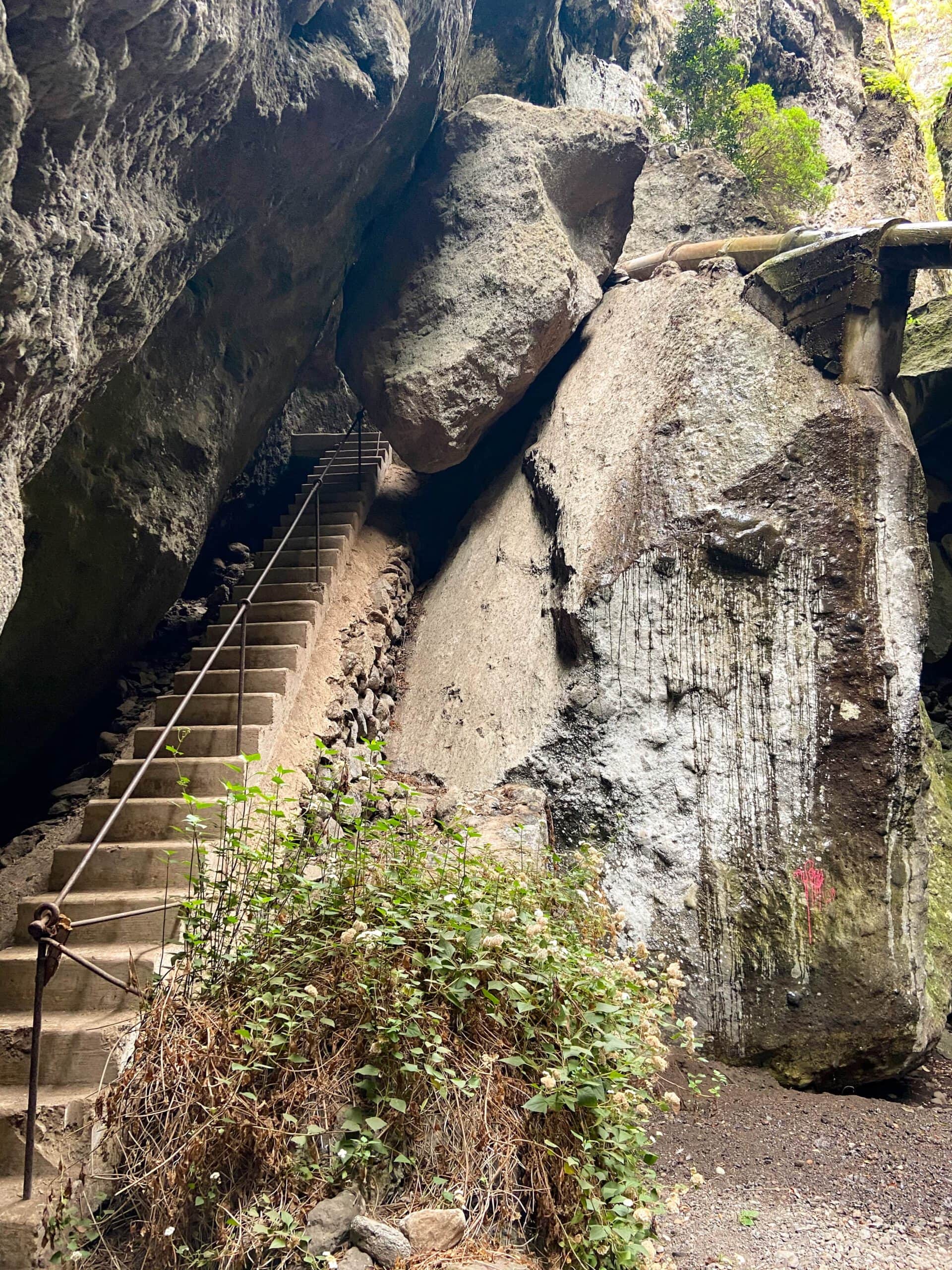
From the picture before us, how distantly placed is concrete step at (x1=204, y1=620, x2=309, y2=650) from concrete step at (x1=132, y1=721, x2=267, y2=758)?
1.05 meters

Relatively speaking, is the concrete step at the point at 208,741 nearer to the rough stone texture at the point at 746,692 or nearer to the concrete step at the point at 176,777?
the concrete step at the point at 176,777

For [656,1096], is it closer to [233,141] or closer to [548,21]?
[233,141]

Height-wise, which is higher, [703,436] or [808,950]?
[703,436]

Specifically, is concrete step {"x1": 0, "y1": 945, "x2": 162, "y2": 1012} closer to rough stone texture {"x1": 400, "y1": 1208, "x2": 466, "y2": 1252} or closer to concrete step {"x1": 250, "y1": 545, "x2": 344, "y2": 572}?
rough stone texture {"x1": 400, "y1": 1208, "x2": 466, "y2": 1252}

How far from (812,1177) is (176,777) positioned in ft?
12.4

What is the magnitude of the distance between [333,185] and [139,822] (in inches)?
202

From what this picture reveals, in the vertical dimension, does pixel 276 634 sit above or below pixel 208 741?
above

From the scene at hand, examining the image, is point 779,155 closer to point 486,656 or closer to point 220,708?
point 486,656

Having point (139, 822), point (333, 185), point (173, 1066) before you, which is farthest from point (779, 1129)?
point (333, 185)

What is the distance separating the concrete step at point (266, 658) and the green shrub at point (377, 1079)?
265 centimetres

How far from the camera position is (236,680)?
6004mm

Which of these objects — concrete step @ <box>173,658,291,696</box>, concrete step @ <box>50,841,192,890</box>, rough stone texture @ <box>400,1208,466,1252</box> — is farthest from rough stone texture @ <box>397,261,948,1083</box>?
rough stone texture @ <box>400,1208,466,1252</box>

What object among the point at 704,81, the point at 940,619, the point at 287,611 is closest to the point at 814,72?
the point at 704,81

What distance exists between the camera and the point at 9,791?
6.48 m
